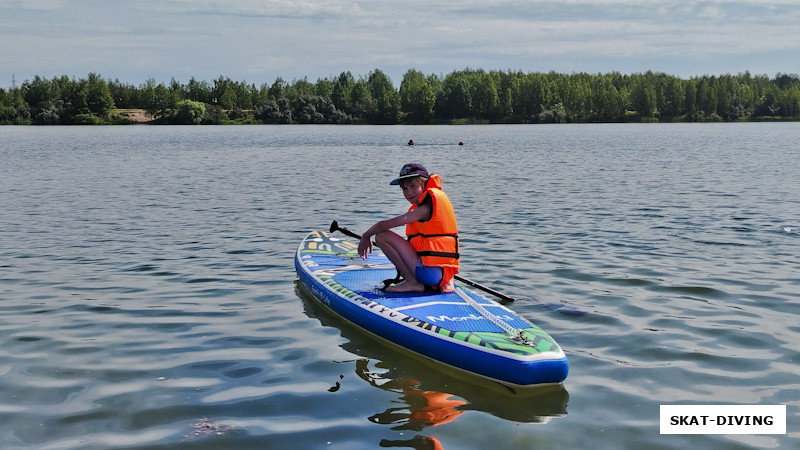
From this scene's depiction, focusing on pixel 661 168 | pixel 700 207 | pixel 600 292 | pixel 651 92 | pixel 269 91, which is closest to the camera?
pixel 600 292

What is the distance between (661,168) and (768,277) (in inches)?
911

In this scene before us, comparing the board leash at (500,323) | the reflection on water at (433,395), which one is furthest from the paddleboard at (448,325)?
the reflection on water at (433,395)

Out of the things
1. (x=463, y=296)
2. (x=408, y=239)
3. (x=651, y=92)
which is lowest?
(x=463, y=296)

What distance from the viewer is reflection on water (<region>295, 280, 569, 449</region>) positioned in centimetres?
658

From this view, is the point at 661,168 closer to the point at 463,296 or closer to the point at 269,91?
the point at 463,296

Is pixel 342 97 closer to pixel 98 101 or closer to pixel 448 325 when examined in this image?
pixel 98 101

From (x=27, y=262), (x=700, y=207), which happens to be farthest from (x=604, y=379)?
(x=700, y=207)

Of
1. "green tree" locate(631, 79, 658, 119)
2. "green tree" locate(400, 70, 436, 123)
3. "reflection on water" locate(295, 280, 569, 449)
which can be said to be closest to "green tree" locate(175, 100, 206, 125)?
"green tree" locate(400, 70, 436, 123)

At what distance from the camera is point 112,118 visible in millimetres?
143625

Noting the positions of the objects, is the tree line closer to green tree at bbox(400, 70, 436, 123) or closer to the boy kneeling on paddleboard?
green tree at bbox(400, 70, 436, 123)

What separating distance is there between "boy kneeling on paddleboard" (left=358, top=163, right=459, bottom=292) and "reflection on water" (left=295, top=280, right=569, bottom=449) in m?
1.08

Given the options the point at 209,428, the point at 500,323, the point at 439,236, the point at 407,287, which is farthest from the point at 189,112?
the point at 209,428

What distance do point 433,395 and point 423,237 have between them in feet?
8.10

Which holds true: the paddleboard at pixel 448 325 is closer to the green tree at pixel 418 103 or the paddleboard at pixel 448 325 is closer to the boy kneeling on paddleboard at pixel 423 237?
the boy kneeling on paddleboard at pixel 423 237
